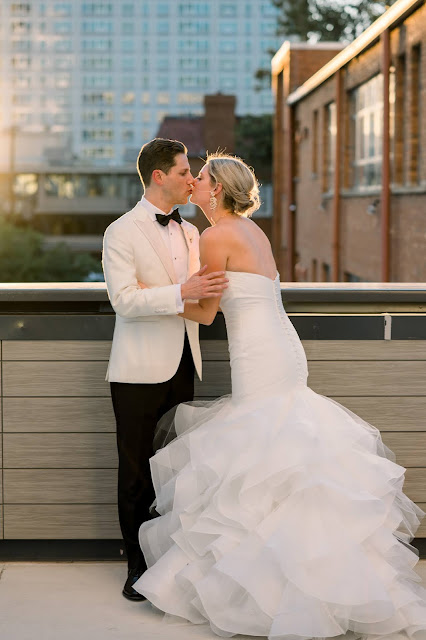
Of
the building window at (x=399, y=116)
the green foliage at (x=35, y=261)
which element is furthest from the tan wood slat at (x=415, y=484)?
the green foliage at (x=35, y=261)

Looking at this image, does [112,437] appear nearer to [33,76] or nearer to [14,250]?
[14,250]

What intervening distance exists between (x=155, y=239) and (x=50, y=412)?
3.53 feet

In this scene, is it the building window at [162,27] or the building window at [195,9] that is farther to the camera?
the building window at [195,9]

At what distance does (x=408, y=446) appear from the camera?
463 cm

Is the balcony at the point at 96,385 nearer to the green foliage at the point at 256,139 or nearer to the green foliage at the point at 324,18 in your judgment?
the green foliage at the point at 324,18

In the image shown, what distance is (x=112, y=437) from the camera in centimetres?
464

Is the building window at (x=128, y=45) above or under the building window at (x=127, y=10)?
under

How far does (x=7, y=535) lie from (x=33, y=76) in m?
144

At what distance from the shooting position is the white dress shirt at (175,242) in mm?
4109

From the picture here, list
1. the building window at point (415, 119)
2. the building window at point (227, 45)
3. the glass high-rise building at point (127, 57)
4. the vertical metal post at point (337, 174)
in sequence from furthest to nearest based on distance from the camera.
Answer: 1. the building window at point (227, 45)
2. the glass high-rise building at point (127, 57)
3. the vertical metal post at point (337, 174)
4. the building window at point (415, 119)

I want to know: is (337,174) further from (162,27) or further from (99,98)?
(162,27)

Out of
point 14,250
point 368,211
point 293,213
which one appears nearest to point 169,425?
point 368,211

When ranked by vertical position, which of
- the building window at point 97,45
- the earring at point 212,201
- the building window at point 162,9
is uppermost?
the building window at point 162,9

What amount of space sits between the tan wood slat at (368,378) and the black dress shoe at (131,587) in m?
1.17
